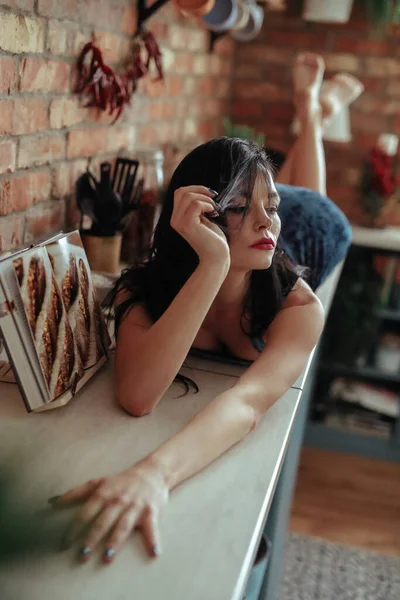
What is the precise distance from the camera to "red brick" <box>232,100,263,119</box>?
3254 millimetres

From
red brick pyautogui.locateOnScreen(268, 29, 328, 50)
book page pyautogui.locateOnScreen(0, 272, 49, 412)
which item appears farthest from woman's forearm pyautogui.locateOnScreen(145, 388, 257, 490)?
red brick pyautogui.locateOnScreen(268, 29, 328, 50)

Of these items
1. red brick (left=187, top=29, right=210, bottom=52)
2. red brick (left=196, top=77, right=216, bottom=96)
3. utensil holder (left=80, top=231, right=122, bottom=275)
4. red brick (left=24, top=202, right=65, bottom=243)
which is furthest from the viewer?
red brick (left=196, top=77, right=216, bottom=96)

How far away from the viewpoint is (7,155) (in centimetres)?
140

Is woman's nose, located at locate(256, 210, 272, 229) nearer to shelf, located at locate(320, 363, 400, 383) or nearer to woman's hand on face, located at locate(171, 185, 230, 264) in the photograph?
woman's hand on face, located at locate(171, 185, 230, 264)

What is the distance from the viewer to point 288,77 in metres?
3.17

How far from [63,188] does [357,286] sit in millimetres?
1597

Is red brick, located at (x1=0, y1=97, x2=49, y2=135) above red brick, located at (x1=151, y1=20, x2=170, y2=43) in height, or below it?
below

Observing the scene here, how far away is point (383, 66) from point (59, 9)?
1.96 metres

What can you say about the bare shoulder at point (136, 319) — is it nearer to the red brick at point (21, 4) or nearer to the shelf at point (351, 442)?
the red brick at point (21, 4)

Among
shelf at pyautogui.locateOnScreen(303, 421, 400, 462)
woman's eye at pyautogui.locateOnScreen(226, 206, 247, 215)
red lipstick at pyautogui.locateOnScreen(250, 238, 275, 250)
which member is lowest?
shelf at pyautogui.locateOnScreen(303, 421, 400, 462)

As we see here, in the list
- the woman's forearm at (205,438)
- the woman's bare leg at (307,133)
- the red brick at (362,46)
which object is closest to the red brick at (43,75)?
the woman's forearm at (205,438)

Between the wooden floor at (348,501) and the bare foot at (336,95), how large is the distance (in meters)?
1.44

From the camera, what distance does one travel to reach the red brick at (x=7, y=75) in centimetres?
132

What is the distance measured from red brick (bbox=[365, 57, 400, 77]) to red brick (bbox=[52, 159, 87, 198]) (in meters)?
1.80
